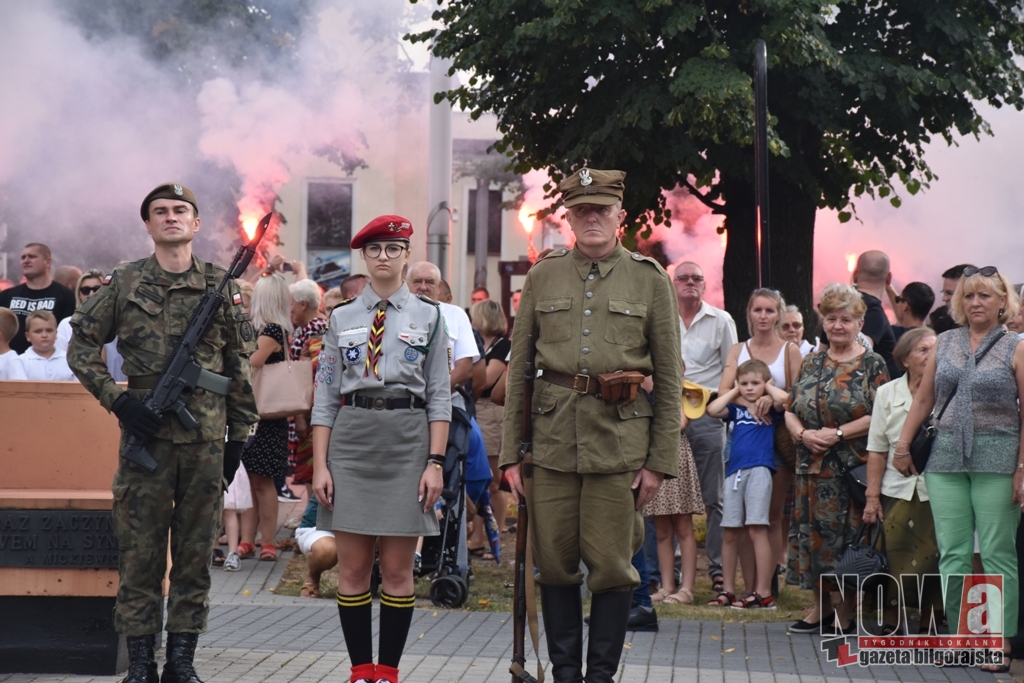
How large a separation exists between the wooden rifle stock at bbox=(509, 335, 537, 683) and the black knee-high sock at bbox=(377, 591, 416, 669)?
17.3 inches

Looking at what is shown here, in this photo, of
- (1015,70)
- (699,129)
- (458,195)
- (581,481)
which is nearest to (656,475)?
(581,481)

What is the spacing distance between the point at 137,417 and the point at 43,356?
4.18 meters

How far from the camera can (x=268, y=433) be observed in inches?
377

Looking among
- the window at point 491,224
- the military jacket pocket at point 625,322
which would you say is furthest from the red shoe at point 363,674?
the window at point 491,224

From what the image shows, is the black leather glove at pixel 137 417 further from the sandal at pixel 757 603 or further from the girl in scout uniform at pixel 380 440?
Answer: the sandal at pixel 757 603

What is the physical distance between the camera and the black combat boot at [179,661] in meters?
5.46

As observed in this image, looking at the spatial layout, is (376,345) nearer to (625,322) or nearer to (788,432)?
(625,322)

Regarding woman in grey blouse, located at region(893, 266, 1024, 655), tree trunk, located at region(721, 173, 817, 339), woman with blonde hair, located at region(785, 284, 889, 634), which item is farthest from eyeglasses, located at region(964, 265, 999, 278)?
tree trunk, located at region(721, 173, 817, 339)

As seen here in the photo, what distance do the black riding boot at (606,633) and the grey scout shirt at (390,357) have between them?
0.98m

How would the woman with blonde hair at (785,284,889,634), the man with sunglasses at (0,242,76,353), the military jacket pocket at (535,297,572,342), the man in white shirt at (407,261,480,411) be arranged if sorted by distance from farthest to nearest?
the man with sunglasses at (0,242,76,353)
the man in white shirt at (407,261,480,411)
the woman with blonde hair at (785,284,889,634)
the military jacket pocket at (535,297,572,342)

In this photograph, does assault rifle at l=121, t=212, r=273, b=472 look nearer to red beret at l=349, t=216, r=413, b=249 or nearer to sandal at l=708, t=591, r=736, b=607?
red beret at l=349, t=216, r=413, b=249

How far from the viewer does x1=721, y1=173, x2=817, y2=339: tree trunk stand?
13.4m

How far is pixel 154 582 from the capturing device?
545 cm

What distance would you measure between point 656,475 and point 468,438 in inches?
112
